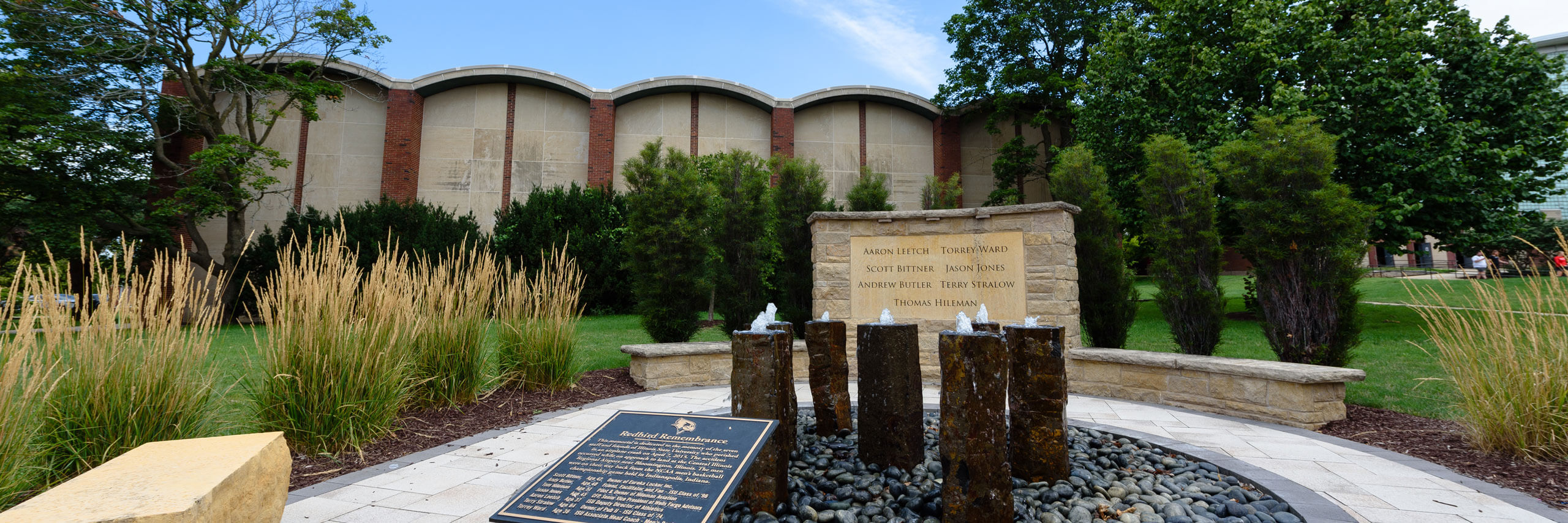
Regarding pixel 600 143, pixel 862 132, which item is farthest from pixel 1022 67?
pixel 600 143

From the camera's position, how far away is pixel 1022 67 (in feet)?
61.2

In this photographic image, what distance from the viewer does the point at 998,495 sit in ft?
8.71

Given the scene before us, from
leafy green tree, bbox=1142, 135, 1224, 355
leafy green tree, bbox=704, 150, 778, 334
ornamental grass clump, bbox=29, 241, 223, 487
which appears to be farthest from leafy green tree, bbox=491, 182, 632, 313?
ornamental grass clump, bbox=29, 241, 223, 487

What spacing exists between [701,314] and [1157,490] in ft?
49.4

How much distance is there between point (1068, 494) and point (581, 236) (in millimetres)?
14038

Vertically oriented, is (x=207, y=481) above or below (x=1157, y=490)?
above

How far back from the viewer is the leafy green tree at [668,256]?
314 inches

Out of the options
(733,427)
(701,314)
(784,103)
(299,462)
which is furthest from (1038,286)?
(784,103)

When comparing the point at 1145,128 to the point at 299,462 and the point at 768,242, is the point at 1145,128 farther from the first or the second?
the point at 299,462

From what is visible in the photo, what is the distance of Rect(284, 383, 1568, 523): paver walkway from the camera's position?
2.85 meters

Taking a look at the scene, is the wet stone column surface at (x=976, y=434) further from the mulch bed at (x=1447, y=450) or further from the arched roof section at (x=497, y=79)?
the arched roof section at (x=497, y=79)

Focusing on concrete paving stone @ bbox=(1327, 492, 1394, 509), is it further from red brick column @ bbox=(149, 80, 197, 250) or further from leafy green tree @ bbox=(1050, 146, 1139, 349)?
red brick column @ bbox=(149, 80, 197, 250)

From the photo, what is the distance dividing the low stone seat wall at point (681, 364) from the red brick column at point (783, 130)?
40.1ft

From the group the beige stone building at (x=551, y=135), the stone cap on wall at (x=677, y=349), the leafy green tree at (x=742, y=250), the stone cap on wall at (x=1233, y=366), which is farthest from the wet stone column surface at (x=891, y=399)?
the beige stone building at (x=551, y=135)
